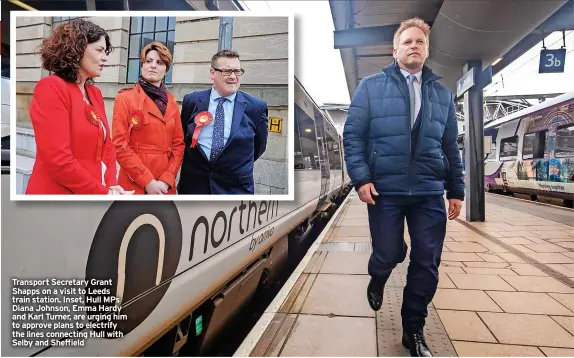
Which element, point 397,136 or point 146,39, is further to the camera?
point 397,136

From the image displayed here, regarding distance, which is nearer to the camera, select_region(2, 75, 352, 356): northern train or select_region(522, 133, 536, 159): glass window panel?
select_region(2, 75, 352, 356): northern train

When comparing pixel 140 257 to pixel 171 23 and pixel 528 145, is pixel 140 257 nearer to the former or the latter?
pixel 171 23

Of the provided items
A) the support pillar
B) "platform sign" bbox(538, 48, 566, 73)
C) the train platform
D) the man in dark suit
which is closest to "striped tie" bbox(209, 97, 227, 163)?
the man in dark suit

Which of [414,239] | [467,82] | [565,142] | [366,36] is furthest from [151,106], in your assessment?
[565,142]

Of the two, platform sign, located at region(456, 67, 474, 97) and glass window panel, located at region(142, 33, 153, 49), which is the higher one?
platform sign, located at region(456, 67, 474, 97)

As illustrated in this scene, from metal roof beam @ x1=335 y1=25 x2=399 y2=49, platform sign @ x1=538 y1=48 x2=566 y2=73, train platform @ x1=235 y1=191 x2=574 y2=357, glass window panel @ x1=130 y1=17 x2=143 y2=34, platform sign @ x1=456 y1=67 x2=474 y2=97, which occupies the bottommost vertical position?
train platform @ x1=235 y1=191 x2=574 y2=357

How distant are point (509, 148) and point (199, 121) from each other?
35.3 ft

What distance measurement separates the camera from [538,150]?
348 inches

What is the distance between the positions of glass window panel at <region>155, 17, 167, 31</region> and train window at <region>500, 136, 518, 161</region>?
10.5 metres

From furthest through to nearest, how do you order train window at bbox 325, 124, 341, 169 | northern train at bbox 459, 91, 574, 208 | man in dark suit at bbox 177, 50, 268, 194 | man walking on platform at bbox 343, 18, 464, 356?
1. northern train at bbox 459, 91, 574, 208
2. train window at bbox 325, 124, 341, 169
3. man walking on platform at bbox 343, 18, 464, 356
4. man in dark suit at bbox 177, 50, 268, 194

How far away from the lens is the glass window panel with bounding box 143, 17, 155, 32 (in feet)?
4.68

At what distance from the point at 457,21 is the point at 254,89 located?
1.43m

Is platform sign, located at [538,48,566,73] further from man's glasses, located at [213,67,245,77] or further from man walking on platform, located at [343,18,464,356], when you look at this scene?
man's glasses, located at [213,67,245,77]

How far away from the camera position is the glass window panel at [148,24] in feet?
4.68
